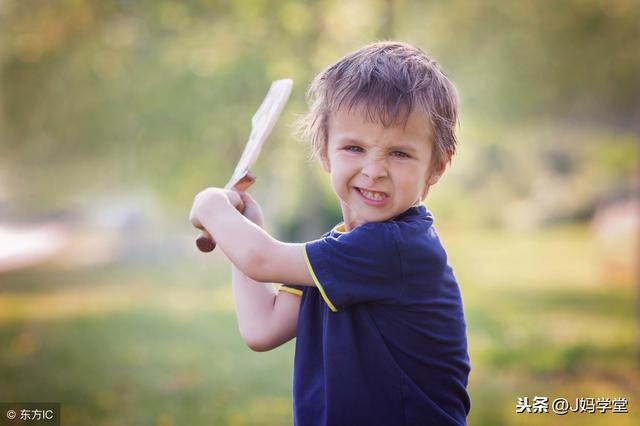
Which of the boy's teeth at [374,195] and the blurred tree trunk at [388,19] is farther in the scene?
the blurred tree trunk at [388,19]

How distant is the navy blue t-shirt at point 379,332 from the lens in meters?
1.46

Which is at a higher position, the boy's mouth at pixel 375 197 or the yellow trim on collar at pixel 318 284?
the boy's mouth at pixel 375 197

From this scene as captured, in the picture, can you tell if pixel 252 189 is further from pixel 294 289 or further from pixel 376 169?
pixel 376 169

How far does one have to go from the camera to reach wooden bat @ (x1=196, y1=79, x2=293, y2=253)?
5.54ft

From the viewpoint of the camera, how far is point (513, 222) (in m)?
5.75

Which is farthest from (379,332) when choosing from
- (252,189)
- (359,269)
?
(252,189)

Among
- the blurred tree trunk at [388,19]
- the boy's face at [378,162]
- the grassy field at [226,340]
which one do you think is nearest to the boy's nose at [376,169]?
the boy's face at [378,162]

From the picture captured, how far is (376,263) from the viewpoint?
4.76ft

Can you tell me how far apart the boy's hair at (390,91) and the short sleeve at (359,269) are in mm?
227

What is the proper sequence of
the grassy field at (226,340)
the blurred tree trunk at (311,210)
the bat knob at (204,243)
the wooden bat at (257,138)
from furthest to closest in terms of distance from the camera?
the blurred tree trunk at (311,210) → the grassy field at (226,340) → the wooden bat at (257,138) → the bat knob at (204,243)

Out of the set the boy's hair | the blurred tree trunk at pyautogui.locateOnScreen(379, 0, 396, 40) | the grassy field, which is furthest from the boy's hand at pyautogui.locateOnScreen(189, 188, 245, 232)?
the blurred tree trunk at pyautogui.locateOnScreen(379, 0, 396, 40)

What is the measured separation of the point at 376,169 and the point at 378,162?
15 mm

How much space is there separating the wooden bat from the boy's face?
212 millimetres

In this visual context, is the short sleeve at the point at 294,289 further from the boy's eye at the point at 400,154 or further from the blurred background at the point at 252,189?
the blurred background at the point at 252,189
